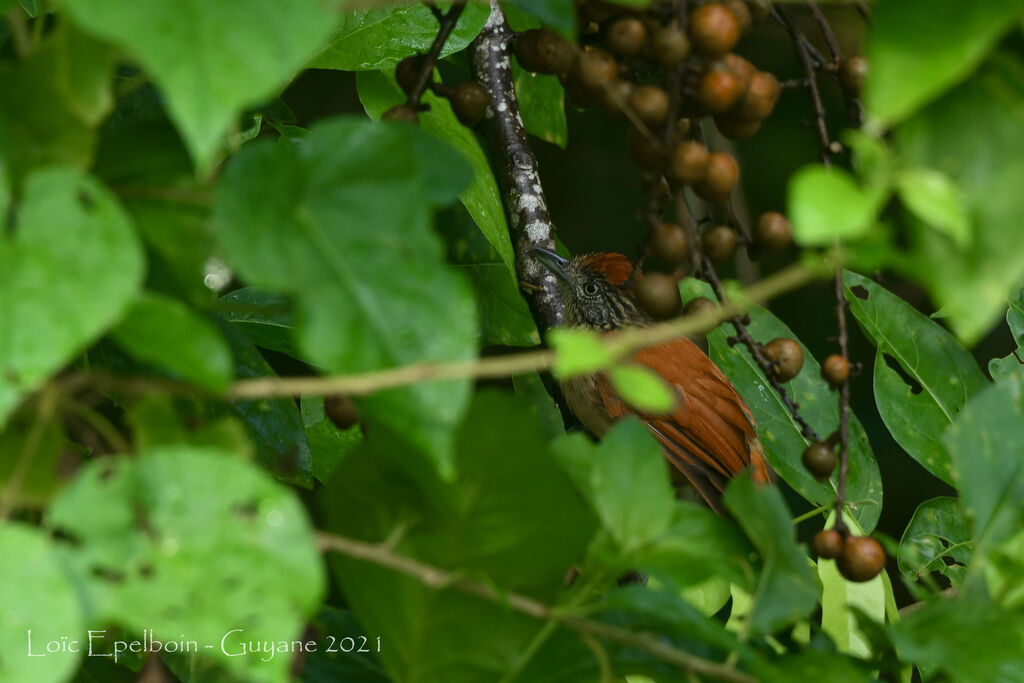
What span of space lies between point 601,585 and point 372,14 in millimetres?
1127

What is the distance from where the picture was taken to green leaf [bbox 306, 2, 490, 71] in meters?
1.80

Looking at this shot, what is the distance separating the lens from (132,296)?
75 centimetres

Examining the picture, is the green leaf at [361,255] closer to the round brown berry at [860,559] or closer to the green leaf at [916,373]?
the round brown berry at [860,559]

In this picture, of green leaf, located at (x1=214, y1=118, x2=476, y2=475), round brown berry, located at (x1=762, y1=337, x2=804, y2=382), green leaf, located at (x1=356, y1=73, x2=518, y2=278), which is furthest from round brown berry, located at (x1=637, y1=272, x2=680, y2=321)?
green leaf, located at (x1=356, y1=73, x2=518, y2=278)

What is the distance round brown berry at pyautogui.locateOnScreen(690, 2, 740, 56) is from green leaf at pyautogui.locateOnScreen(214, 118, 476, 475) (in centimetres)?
35

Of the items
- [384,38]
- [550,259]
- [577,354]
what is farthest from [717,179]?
[550,259]

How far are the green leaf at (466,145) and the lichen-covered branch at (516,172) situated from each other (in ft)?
0.31

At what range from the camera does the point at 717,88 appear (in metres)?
1.12

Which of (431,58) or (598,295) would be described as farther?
(598,295)

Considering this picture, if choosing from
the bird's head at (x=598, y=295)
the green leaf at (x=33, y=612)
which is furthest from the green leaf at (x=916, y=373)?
the bird's head at (x=598, y=295)

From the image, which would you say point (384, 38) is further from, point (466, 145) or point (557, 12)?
point (557, 12)

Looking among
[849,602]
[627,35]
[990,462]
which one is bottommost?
→ [849,602]

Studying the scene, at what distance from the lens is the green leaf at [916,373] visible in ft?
6.13

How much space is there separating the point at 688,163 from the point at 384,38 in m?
0.86
